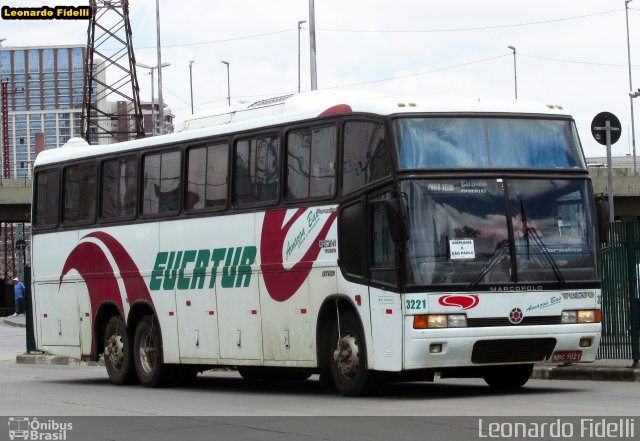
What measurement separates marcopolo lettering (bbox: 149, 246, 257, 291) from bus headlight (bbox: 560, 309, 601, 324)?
14.1 ft

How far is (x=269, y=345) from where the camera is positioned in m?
18.4

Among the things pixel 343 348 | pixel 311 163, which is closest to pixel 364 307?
pixel 343 348

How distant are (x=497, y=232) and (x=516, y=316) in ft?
3.10

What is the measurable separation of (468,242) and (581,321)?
1697mm

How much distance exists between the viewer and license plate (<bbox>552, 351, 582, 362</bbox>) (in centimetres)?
1622

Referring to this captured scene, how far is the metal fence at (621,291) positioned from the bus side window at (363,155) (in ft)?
14.4

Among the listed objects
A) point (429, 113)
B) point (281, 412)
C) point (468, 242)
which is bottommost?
point (281, 412)

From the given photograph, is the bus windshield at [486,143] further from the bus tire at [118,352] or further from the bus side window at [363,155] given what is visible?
the bus tire at [118,352]

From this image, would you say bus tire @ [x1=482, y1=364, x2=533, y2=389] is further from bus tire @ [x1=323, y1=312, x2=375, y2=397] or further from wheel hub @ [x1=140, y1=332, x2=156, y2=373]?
wheel hub @ [x1=140, y1=332, x2=156, y2=373]

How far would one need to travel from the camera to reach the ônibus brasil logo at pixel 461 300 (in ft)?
51.3

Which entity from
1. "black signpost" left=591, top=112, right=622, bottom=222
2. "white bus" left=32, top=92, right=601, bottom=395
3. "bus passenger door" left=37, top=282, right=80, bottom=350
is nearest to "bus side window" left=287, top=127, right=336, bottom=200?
"white bus" left=32, top=92, right=601, bottom=395

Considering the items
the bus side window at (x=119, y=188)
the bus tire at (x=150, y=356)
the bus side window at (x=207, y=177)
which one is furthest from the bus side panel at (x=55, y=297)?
the bus side window at (x=207, y=177)
